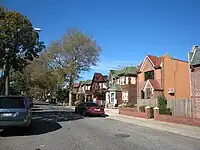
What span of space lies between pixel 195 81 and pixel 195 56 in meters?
2.36

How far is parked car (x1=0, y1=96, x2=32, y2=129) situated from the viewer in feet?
42.9

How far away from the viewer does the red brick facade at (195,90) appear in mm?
21641

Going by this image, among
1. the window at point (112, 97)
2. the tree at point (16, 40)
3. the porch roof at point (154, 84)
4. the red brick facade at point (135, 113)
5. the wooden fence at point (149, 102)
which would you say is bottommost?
the red brick facade at point (135, 113)

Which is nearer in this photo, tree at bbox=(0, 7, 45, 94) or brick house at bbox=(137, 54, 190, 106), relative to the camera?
tree at bbox=(0, 7, 45, 94)

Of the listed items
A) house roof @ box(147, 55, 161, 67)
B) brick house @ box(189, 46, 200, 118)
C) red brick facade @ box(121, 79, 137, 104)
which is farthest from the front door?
brick house @ box(189, 46, 200, 118)

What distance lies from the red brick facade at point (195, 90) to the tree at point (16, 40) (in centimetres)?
1404

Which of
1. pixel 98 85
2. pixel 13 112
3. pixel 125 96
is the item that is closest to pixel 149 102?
pixel 125 96

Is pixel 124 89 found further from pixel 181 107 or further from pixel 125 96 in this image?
pixel 181 107

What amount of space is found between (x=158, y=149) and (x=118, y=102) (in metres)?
43.8

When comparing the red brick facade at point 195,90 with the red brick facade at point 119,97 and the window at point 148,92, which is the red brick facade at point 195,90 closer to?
the window at point 148,92

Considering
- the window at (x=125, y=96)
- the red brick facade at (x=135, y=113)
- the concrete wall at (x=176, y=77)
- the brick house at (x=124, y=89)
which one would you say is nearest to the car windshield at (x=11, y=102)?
the red brick facade at (x=135, y=113)

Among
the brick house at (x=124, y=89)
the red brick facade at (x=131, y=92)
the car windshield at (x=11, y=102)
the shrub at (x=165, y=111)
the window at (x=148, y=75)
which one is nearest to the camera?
the car windshield at (x=11, y=102)

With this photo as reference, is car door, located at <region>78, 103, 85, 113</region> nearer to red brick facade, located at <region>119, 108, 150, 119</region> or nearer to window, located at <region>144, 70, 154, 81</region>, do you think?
red brick facade, located at <region>119, 108, 150, 119</region>

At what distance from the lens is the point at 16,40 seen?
2381 centimetres
